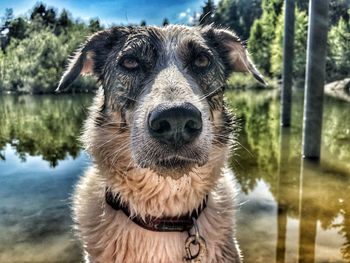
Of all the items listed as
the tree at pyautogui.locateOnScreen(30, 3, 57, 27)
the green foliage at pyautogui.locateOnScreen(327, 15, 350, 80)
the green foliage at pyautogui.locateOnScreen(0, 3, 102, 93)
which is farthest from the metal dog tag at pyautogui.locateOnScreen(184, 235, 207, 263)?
the tree at pyautogui.locateOnScreen(30, 3, 57, 27)

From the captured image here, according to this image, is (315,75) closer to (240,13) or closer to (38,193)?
(38,193)

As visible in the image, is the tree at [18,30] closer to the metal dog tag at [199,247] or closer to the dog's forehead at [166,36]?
the dog's forehead at [166,36]

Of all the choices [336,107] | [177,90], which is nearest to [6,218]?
[177,90]

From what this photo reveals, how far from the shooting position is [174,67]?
3221mm

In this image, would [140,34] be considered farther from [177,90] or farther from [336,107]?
[336,107]

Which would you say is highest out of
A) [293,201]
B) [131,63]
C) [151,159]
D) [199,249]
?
[131,63]

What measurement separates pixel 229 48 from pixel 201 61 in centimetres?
48

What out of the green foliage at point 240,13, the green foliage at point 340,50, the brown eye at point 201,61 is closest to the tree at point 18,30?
the green foliage at point 340,50

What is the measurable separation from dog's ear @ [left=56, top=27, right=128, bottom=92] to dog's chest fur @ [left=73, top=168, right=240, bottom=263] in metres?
0.78

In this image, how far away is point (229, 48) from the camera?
379 cm

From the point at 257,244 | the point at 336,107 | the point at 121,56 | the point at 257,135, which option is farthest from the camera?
the point at 336,107

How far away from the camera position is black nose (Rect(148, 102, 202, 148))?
8.30 feet

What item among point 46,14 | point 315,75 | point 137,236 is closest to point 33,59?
point 46,14

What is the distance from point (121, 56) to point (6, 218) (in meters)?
4.32
